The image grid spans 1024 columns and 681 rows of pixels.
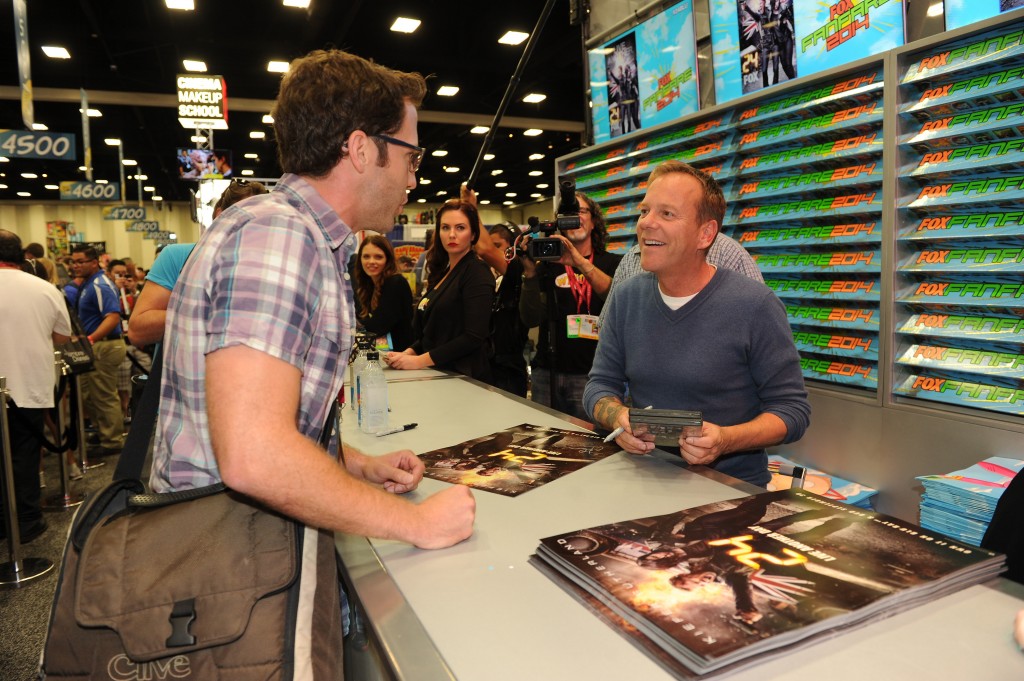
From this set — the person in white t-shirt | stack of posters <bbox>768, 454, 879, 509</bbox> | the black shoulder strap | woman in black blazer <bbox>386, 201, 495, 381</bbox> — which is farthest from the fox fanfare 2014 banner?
the person in white t-shirt

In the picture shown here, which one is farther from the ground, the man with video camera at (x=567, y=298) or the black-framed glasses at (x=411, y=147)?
the black-framed glasses at (x=411, y=147)

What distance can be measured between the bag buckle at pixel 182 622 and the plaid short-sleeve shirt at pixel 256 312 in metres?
0.24

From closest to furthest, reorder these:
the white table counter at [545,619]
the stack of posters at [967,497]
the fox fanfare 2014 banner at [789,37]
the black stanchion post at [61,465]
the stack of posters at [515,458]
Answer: the white table counter at [545,619], the stack of posters at [515,458], the stack of posters at [967,497], the fox fanfare 2014 banner at [789,37], the black stanchion post at [61,465]

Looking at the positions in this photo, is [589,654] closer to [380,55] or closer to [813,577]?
[813,577]

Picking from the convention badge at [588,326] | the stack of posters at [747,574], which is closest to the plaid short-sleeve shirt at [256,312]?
the stack of posters at [747,574]

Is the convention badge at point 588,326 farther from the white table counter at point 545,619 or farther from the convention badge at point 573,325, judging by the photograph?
the white table counter at point 545,619

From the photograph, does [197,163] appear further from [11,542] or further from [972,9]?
[972,9]

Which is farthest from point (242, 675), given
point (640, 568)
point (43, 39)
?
point (43, 39)

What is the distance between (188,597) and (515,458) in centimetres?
93

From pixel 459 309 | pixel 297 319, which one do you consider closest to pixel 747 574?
pixel 297 319

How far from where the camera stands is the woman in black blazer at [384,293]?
166 inches

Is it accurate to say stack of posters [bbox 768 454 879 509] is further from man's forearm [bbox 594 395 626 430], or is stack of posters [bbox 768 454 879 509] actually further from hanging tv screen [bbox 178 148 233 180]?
hanging tv screen [bbox 178 148 233 180]

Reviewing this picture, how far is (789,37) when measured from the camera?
9.64ft

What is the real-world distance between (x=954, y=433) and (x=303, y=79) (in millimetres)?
2423
